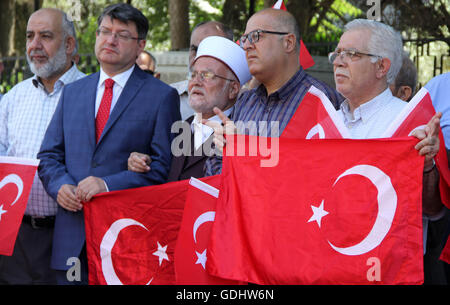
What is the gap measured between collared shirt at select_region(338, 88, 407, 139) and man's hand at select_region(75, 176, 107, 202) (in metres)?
1.63

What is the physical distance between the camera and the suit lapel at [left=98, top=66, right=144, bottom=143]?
14.6ft

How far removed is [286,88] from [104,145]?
1282mm

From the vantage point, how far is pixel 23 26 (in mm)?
15211

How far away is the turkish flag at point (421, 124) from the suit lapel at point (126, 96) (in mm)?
1838

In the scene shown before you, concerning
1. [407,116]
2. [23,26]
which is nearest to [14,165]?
[407,116]

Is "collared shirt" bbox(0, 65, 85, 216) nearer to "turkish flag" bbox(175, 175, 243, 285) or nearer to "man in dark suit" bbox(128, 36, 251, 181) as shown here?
"man in dark suit" bbox(128, 36, 251, 181)

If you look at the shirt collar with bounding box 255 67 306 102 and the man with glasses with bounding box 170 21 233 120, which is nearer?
the shirt collar with bounding box 255 67 306 102

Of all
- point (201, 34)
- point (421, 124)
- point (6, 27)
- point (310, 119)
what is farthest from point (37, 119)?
point (6, 27)

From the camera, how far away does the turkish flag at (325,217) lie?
3.28 m

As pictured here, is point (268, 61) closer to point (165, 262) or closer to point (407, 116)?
point (407, 116)

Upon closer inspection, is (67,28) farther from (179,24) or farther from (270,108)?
(179,24)

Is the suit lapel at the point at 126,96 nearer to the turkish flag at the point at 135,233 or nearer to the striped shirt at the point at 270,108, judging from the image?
the turkish flag at the point at 135,233

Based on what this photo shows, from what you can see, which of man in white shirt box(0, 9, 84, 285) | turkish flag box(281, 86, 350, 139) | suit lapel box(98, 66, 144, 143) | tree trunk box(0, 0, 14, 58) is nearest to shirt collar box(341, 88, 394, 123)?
turkish flag box(281, 86, 350, 139)

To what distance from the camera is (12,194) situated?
461 centimetres
